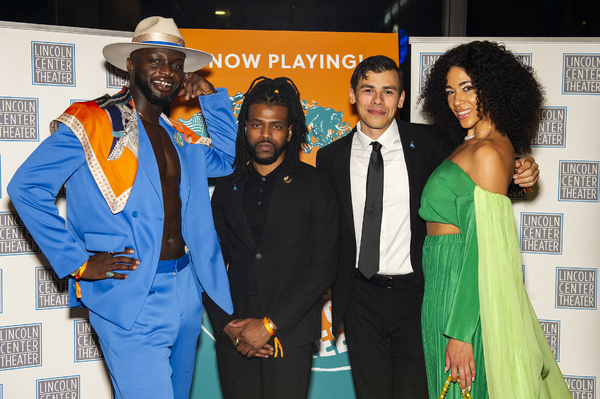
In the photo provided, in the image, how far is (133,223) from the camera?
1926mm

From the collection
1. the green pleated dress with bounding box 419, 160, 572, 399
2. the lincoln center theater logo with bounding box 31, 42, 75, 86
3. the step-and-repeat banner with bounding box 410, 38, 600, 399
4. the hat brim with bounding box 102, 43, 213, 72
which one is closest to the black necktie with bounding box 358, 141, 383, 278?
the green pleated dress with bounding box 419, 160, 572, 399

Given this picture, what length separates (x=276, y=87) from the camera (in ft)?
8.30

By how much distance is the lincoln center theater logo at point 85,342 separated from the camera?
3.13 m

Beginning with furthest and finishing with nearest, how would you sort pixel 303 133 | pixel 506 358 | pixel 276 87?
pixel 303 133, pixel 276 87, pixel 506 358

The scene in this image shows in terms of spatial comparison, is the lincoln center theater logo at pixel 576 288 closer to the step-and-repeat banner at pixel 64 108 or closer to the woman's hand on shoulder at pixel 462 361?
the step-and-repeat banner at pixel 64 108

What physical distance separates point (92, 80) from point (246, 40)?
1.10 metres

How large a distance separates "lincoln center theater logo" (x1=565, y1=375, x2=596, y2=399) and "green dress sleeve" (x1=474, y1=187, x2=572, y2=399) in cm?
184

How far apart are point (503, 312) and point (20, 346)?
3020mm

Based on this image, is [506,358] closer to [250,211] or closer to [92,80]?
[250,211]

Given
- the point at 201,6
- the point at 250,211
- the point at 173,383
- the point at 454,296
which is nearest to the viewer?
the point at 454,296

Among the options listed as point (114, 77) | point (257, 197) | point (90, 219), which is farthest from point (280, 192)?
point (114, 77)

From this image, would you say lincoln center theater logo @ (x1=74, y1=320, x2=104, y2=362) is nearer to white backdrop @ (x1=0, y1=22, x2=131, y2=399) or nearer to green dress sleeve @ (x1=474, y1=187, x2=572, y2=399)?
white backdrop @ (x1=0, y1=22, x2=131, y2=399)

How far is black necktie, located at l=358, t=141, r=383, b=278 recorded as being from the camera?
96.0 inches

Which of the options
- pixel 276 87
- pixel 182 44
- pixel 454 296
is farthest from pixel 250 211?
pixel 454 296
